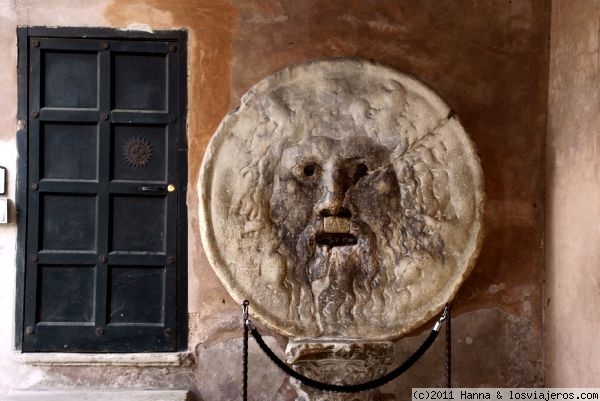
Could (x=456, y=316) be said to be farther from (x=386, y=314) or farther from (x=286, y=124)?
(x=286, y=124)

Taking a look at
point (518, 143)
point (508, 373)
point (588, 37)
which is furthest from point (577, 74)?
point (508, 373)

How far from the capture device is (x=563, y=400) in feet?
9.63

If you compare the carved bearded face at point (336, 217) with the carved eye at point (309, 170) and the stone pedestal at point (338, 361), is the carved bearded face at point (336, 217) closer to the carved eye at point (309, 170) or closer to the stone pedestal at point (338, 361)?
the carved eye at point (309, 170)

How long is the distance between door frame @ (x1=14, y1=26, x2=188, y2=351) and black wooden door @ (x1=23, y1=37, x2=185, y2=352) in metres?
0.02

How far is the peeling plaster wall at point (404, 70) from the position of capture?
10.2 feet

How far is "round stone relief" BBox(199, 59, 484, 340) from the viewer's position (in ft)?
9.70

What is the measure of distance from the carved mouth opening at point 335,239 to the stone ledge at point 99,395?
38.6 inches

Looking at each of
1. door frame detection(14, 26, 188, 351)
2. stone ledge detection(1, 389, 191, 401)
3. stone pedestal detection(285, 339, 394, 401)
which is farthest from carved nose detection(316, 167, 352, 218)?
stone ledge detection(1, 389, 191, 401)

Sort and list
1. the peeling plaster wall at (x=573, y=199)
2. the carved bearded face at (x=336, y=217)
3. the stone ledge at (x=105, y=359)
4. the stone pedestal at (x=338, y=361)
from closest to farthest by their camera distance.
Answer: the peeling plaster wall at (x=573, y=199)
the stone pedestal at (x=338, y=361)
the carved bearded face at (x=336, y=217)
the stone ledge at (x=105, y=359)

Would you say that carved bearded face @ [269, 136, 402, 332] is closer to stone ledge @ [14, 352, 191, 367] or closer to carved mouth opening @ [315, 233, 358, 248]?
carved mouth opening @ [315, 233, 358, 248]

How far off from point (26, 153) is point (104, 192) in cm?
42

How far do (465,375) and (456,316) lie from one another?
0.30 m

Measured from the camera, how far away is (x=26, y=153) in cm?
309

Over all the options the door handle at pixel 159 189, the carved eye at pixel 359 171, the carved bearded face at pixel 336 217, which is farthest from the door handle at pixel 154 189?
the carved eye at pixel 359 171
